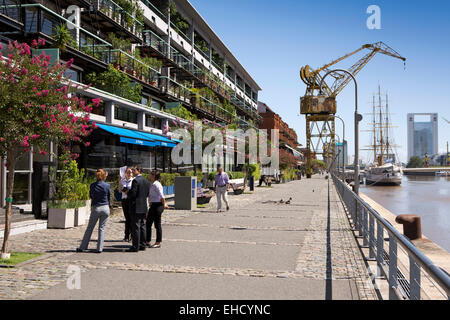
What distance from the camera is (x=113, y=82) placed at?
2347cm

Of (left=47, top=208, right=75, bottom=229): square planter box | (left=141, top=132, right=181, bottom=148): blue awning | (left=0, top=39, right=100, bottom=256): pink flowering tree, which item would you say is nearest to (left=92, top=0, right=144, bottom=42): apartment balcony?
(left=141, top=132, right=181, bottom=148): blue awning

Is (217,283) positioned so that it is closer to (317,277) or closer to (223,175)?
(317,277)

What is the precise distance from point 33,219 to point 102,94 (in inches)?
461

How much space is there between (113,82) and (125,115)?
3318 mm

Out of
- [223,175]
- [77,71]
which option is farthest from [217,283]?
[77,71]

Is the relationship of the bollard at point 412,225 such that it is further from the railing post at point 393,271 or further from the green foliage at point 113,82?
the green foliage at point 113,82

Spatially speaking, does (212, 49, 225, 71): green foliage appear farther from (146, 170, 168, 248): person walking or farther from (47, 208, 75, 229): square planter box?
(146, 170, 168, 248): person walking

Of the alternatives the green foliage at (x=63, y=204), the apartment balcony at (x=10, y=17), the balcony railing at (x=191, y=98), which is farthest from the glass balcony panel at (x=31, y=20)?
the balcony railing at (x=191, y=98)

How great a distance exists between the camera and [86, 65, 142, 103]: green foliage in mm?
22719

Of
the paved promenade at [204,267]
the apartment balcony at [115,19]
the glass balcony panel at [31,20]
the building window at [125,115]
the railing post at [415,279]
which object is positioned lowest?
the paved promenade at [204,267]

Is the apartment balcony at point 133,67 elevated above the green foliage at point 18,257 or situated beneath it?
elevated above

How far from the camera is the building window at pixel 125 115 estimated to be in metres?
25.5

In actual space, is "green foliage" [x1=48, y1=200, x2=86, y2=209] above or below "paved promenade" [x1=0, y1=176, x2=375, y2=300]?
above

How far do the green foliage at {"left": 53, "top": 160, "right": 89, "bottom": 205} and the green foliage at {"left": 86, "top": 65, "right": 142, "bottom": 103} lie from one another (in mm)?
11427
